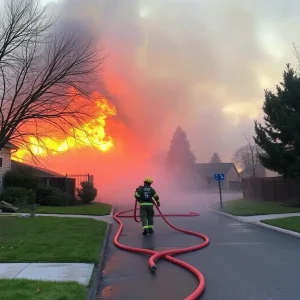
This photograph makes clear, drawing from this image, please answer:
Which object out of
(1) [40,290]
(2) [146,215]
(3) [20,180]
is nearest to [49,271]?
(1) [40,290]

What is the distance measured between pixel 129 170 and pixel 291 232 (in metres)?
33.1

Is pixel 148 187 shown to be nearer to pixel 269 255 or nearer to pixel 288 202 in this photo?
pixel 269 255

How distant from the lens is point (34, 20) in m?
12.1

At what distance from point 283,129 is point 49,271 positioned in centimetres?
1624

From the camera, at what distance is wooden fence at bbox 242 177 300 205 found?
2075 centimetres

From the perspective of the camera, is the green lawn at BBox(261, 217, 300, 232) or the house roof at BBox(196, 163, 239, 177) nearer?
the green lawn at BBox(261, 217, 300, 232)

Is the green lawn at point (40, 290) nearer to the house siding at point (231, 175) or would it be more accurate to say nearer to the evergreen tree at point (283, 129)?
the evergreen tree at point (283, 129)

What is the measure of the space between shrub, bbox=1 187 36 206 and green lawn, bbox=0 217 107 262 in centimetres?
693

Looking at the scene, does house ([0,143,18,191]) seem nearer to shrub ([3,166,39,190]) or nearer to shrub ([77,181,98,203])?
shrub ([3,166,39,190])

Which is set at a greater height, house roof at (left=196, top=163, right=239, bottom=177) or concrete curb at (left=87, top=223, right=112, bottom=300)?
house roof at (left=196, top=163, right=239, bottom=177)

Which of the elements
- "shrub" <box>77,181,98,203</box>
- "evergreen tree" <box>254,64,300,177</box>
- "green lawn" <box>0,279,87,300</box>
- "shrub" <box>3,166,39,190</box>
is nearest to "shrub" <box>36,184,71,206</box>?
"shrub" <box>3,166,39,190</box>

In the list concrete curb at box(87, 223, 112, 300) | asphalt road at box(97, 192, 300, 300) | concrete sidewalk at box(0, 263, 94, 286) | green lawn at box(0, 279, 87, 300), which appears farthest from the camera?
concrete sidewalk at box(0, 263, 94, 286)

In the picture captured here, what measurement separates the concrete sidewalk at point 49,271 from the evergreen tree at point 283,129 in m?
15.3

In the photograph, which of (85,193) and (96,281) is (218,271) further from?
(85,193)
